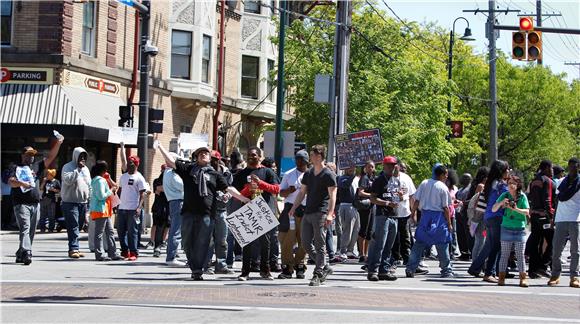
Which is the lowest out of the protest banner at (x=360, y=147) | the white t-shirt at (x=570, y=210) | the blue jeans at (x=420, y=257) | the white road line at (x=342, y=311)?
the white road line at (x=342, y=311)

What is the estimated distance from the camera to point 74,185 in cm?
1842

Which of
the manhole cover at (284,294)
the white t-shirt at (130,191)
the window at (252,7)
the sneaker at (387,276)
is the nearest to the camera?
the manhole cover at (284,294)

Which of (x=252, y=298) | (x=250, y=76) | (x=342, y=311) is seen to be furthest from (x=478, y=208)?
(x=250, y=76)

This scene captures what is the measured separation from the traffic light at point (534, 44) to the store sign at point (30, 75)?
13213 millimetres

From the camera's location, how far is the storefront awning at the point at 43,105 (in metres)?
29.7

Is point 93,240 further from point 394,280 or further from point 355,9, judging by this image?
point 355,9

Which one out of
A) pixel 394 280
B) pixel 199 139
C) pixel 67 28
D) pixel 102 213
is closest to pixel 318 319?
pixel 394 280

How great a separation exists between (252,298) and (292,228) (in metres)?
3.16

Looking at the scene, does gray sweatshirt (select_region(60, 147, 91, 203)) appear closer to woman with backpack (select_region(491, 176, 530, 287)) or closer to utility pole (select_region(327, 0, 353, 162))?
woman with backpack (select_region(491, 176, 530, 287))

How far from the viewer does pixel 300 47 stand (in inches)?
1556

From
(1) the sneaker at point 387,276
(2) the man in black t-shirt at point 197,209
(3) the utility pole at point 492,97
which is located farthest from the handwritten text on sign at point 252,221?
(3) the utility pole at point 492,97

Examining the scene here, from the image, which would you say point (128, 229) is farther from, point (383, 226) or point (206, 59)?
point (206, 59)

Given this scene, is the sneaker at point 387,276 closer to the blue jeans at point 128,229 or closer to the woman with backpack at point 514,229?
the woman with backpack at point 514,229

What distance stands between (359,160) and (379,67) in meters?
16.0
